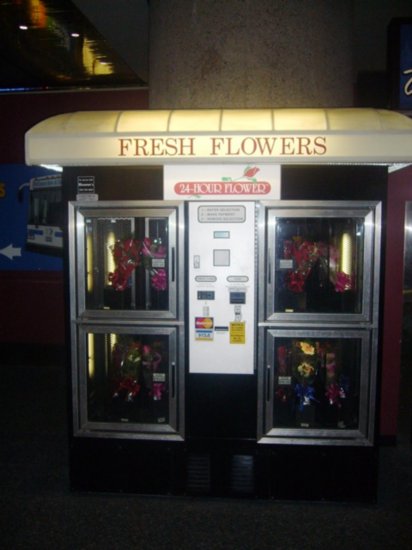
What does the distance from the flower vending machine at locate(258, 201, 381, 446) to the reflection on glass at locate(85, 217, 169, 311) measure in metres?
0.88

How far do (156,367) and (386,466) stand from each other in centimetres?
241

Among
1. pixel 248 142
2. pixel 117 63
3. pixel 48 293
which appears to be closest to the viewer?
pixel 248 142

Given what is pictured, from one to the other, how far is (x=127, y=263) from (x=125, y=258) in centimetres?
4

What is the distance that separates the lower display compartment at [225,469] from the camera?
3906mm

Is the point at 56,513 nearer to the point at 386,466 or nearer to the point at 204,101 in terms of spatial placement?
the point at 386,466

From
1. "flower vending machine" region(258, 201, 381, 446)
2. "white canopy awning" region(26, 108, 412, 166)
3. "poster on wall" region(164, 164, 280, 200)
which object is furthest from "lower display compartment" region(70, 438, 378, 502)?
"white canopy awning" region(26, 108, 412, 166)

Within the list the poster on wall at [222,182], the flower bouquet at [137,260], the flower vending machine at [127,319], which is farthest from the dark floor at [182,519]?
the poster on wall at [222,182]

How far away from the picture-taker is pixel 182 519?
3752 millimetres

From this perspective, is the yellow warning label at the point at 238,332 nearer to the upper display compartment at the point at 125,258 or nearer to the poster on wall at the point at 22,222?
the upper display compartment at the point at 125,258

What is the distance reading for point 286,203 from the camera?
378 cm

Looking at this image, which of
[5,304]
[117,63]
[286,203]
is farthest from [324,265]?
[5,304]

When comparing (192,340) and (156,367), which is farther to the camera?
(156,367)

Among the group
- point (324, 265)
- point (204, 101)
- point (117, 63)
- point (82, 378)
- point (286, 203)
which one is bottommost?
point (82, 378)

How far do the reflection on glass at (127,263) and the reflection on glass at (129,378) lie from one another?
12.6 inches
